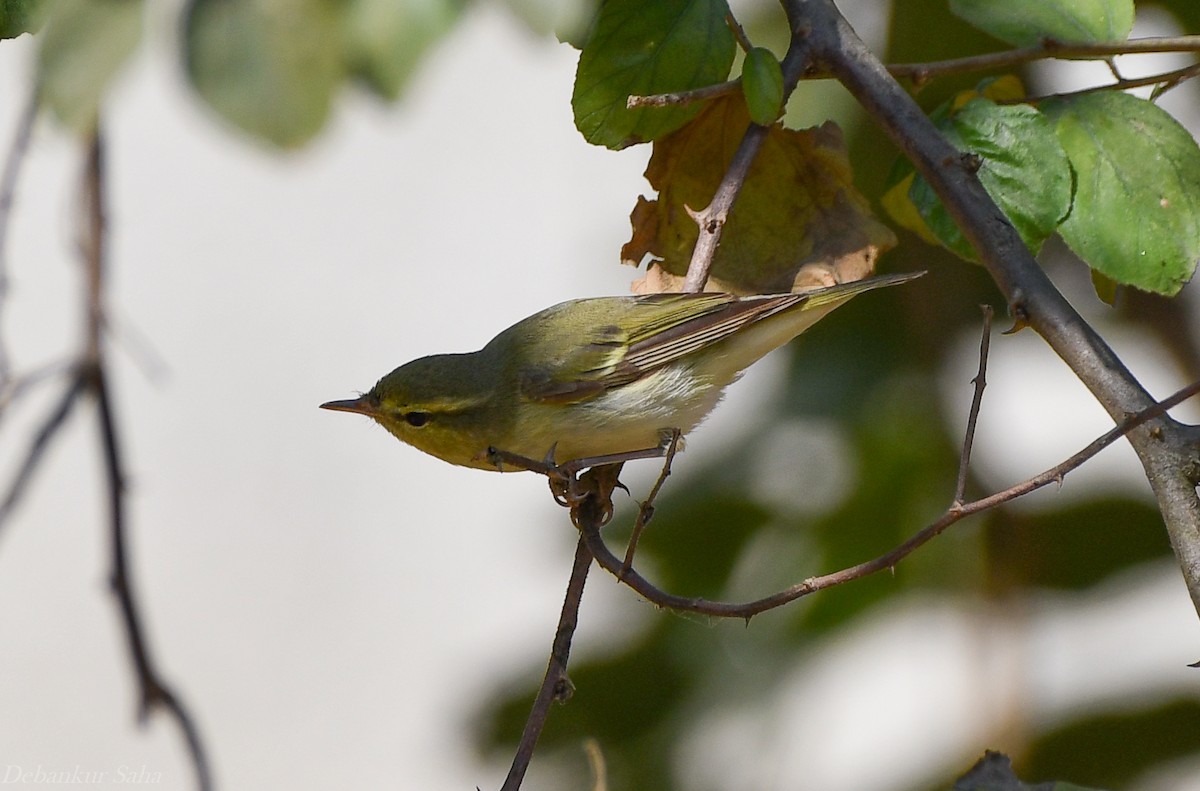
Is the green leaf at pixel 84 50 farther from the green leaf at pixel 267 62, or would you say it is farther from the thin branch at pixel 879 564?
the thin branch at pixel 879 564

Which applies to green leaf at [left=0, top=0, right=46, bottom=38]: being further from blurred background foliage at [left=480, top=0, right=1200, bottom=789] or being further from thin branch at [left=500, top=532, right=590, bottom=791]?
blurred background foliage at [left=480, top=0, right=1200, bottom=789]

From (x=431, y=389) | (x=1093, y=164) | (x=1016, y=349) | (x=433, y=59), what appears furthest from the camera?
(x=1016, y=349)

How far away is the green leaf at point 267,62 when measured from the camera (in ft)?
3.76

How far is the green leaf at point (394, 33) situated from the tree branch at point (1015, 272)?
0.45 meters

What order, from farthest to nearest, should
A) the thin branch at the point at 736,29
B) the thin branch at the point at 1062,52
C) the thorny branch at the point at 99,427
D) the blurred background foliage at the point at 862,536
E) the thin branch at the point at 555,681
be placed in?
the blurred background foliage at the point at 862,536, the thorny branch at the point at 99,427, the thin branch at the point at 736,29, the thin branch at the point at 1062,52, the thin branch at the point at 555,681

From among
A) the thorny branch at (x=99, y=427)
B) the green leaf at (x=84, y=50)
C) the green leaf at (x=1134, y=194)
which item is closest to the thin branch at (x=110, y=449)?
the thorny branch at (x=99, y=427)

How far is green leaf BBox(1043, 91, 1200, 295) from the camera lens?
129 cm

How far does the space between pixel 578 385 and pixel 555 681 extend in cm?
78

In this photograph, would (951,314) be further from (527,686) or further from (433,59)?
A: (433,59)

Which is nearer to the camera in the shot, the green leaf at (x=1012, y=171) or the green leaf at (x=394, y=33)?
the green leaf at (x=394, y=33)

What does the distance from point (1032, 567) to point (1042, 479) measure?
1.30 meters

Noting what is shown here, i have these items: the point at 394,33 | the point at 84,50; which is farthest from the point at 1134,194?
the point at 84,50

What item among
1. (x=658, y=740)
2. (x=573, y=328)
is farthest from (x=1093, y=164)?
(x=658, y=740)

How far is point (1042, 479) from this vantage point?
1211 millimetres
